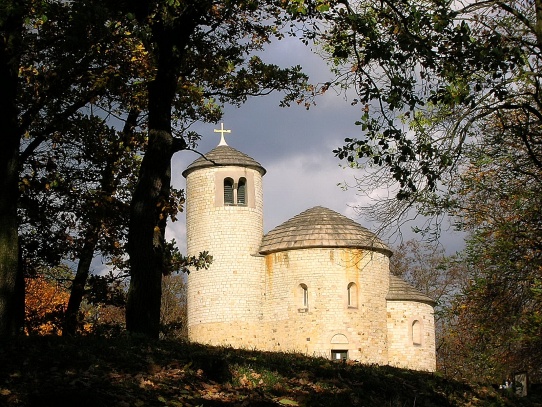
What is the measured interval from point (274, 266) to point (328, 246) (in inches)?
113

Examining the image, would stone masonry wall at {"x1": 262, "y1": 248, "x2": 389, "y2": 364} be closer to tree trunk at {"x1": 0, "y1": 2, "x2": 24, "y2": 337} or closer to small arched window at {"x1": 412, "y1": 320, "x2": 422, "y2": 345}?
small arched window at {"x1": 412, "y1": 320, "x2": 422, "y2": 345}

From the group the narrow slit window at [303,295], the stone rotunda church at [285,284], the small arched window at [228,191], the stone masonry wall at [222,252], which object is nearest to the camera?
the stone rotunda church at [285,284]

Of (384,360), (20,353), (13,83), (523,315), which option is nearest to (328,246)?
(384,360)

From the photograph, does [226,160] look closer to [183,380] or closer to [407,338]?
[407,338]

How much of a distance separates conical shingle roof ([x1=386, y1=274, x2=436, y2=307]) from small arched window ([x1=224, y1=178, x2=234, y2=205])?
29.4ft

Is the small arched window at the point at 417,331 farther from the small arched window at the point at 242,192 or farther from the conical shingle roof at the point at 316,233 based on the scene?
the small arched window at the point at 242,192

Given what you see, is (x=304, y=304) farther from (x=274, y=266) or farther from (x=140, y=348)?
(x=140, y=348)

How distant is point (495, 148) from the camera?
18.5m

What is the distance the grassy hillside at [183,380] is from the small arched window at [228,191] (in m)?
28.6

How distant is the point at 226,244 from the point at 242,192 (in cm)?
291

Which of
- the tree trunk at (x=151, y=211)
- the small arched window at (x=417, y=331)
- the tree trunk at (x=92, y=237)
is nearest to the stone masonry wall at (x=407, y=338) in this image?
the small arched window at (x=417, y=331)

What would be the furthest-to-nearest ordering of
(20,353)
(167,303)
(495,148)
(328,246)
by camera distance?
(167,303) → (328,246) → (495,148) → (20,353)

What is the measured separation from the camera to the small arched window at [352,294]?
40.8 metres

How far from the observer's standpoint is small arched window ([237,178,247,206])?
138 feet
